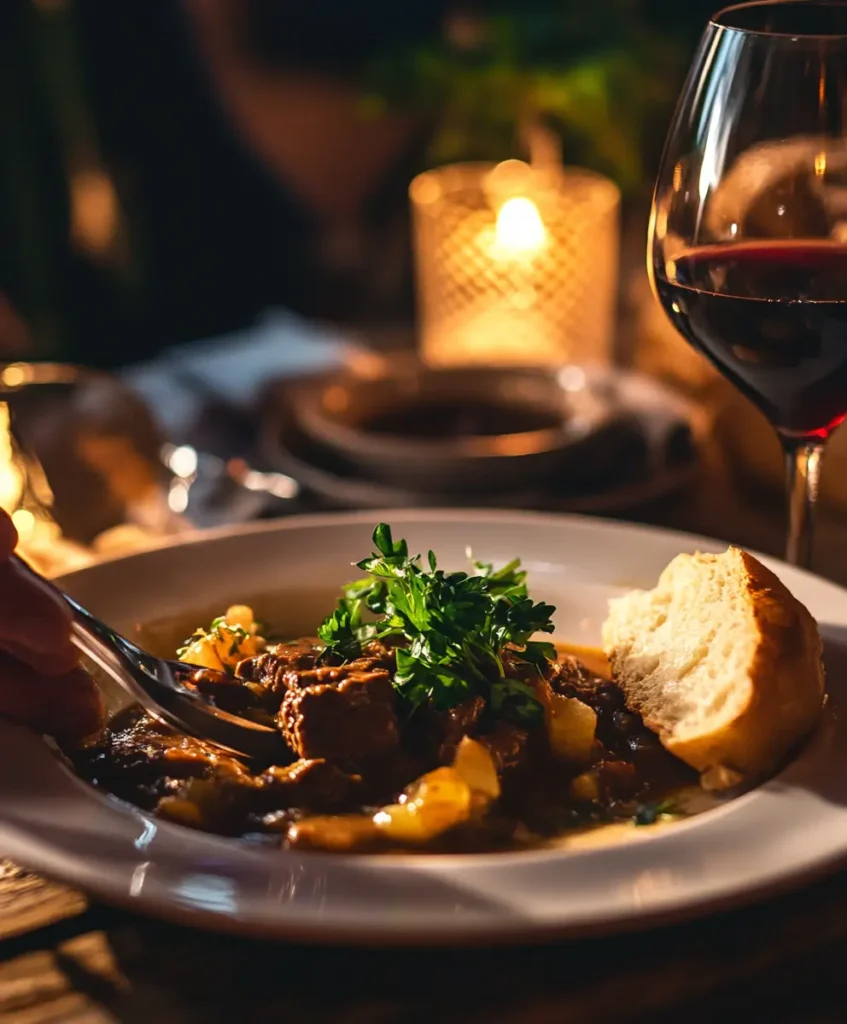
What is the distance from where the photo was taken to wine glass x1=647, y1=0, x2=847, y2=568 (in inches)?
62.4

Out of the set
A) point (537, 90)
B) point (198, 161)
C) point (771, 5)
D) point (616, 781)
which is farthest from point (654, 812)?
point (198, 161)

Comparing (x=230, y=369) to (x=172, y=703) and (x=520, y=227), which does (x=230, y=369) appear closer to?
(x=520, y=227)

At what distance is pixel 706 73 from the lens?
1.64 metres

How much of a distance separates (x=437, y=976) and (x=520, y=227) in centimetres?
252

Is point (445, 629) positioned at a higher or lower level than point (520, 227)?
lower

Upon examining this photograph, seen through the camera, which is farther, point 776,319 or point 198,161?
point 198,161

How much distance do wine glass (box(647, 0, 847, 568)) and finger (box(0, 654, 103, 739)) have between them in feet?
3.02

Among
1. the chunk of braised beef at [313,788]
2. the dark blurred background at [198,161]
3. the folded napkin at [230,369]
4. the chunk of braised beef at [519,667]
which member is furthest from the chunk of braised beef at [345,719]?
the dark blurred background at [198,161]

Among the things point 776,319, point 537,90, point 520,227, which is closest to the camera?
→ point 776,319

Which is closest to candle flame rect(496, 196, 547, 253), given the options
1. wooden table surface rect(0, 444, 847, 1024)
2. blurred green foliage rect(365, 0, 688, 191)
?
blurred green foliage rect(365, 0, 688, 191)

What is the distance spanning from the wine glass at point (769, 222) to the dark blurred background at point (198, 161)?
296 centimetres

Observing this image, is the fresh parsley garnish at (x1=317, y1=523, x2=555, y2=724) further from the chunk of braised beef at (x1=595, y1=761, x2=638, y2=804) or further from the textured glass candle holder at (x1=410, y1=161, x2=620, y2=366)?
the textured glass candle holder at (x1=410, y1=161, x2=620, y2=366)

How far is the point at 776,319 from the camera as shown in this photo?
5.17 feet

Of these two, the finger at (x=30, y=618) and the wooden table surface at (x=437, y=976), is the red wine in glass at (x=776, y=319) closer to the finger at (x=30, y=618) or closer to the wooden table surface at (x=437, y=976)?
the wooden table surface at (x=437, y=976)
